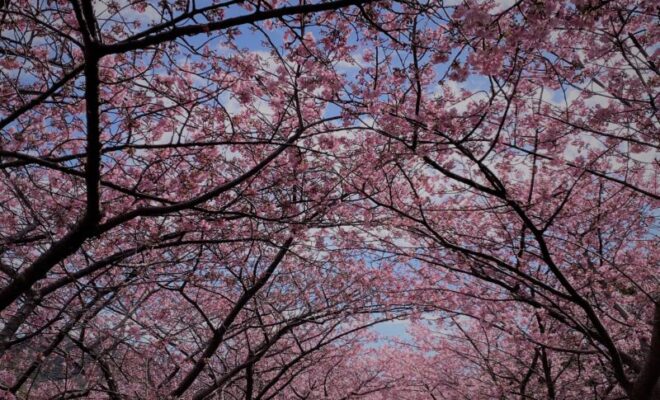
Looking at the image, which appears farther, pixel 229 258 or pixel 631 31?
pixel 229 258

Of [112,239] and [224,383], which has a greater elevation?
[112,239]

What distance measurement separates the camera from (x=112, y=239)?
6.83 meters

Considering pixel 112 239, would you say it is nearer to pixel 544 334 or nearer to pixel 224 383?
pixel 224 383

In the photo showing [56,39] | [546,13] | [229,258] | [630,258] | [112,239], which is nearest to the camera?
[546,13]

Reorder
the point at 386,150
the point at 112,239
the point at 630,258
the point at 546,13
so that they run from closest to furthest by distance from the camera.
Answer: the point at 546,13 < the point at 386,150 < the point at 112,239 < the point at 630,258

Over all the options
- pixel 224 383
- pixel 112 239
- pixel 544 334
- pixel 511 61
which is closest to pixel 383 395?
pixel 544 334

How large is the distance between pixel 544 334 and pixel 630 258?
7.90ft

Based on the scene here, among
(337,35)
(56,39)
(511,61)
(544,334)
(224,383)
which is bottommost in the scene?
(224,383)

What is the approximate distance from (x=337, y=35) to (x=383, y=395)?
58.6ft

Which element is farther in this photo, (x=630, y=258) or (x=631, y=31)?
(x=630, y=258)

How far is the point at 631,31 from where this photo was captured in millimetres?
4629

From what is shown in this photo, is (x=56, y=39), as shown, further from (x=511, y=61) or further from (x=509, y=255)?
(x=509, y=255)

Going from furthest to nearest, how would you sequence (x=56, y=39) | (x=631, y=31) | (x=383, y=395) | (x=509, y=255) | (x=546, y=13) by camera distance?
(x=383, y=395)
(x=509, y=255)
(x=631, y=31)
(x=56, y=39)
(x=546, y=13)

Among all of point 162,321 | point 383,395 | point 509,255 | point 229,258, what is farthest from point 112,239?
point 383,395
